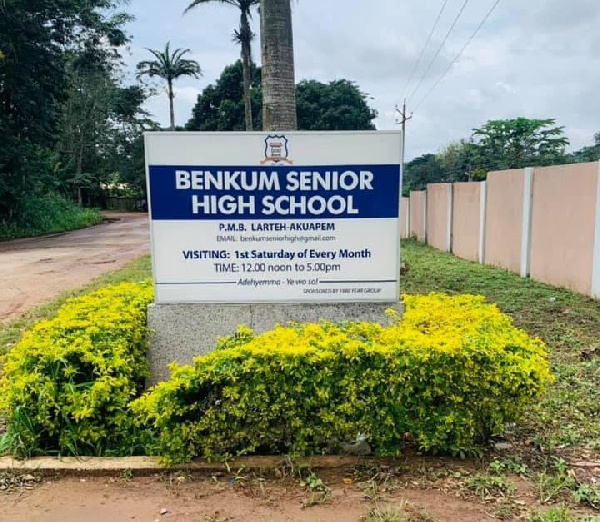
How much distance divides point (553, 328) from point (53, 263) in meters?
10.4

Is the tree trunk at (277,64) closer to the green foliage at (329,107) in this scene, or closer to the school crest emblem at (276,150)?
the school crest emblem at (276,150)

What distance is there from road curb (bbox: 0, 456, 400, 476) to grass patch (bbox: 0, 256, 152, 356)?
9.01ft

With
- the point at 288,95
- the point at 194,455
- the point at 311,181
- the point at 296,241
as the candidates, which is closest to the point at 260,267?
the point at 296,241

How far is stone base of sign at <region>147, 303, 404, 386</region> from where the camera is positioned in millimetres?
3756

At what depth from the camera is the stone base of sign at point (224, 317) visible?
3.76m

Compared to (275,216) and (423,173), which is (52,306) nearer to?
(275,216)

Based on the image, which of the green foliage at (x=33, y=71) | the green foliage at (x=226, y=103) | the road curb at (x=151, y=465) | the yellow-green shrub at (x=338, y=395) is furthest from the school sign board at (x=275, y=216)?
the green foliage at (x=226, y=103)

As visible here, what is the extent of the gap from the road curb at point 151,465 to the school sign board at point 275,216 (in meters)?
1.15

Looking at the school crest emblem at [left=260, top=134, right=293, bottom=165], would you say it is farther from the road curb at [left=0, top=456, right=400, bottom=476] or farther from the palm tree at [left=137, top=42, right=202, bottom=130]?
the palm tree at [left=137, top=42, right=202, bottom=130]

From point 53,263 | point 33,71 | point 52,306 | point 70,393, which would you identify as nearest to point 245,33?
point 33,71

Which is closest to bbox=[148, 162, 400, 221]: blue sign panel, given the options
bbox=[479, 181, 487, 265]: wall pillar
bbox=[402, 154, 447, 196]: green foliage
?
bbox=[479, 181, 487, 265]: wall pillar

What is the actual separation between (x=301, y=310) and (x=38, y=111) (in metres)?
18.5

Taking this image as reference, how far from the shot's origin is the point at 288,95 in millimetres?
5695

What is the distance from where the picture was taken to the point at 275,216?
144 inches
